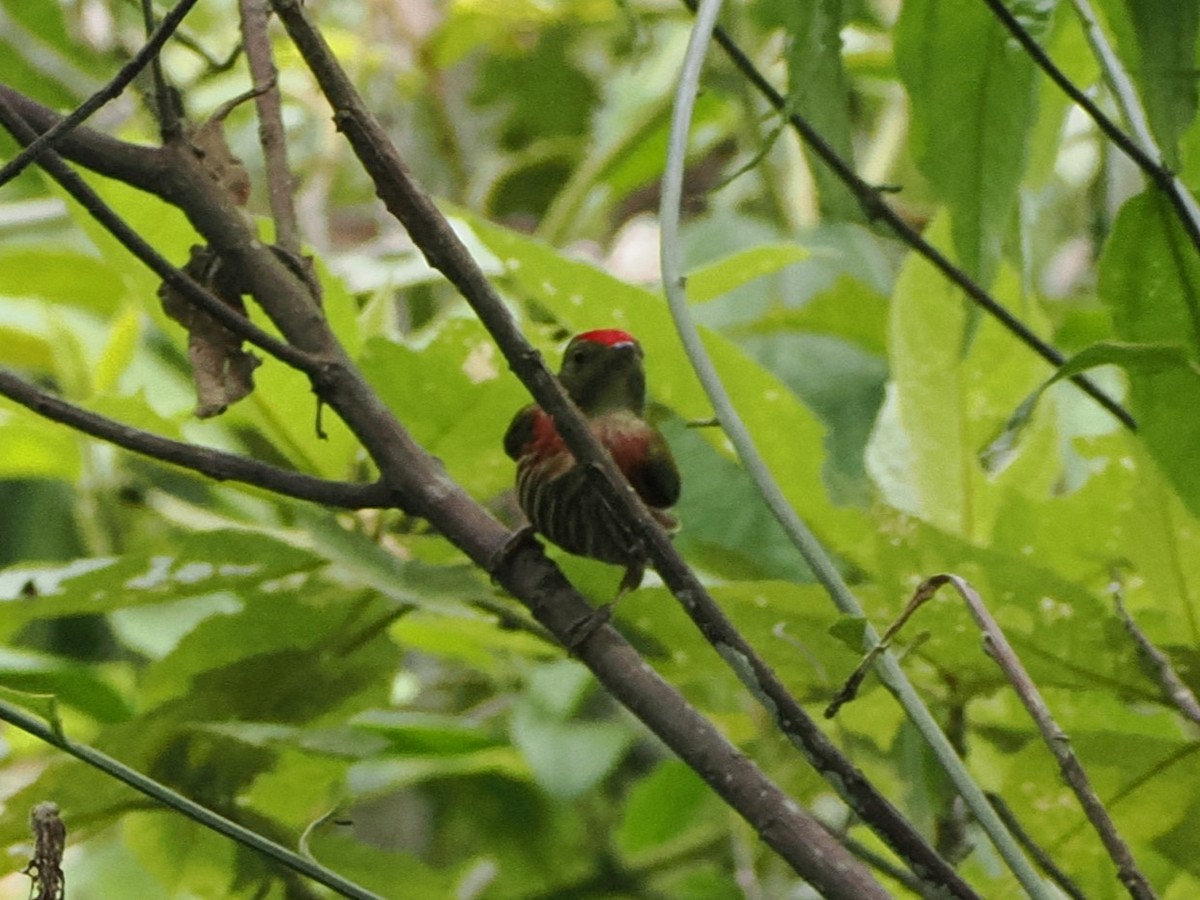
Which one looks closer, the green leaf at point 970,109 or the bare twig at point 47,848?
the bare twig at point 47,848

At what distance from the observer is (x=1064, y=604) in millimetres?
629

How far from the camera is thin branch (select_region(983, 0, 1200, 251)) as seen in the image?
1.76 ft

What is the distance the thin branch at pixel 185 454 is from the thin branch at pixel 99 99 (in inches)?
2.6

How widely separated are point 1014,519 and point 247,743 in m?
0.37

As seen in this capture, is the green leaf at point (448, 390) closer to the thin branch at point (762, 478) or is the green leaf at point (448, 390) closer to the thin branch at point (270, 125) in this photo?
the thin branch at point (270, 125)

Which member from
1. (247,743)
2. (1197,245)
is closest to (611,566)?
(247,743)

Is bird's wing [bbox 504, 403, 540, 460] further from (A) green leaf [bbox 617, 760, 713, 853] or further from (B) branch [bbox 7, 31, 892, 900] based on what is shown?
(A) green leaf [bbox 617, 760, 713, 853]

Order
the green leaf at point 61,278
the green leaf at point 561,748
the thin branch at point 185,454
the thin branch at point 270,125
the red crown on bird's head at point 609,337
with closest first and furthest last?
the thin branch at point 185,454 < the thin branch at point 270,125 < the red crown on bird's head at point 609,337 < the green leaf at point 561,748 < the green leaf at point 61,278

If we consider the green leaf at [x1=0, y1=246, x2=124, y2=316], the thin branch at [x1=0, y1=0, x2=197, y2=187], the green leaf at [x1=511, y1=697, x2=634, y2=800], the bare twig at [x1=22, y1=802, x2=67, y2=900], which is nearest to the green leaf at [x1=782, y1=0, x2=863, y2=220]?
the thin branch at [x1=0, y1=0, x2=197, y2=187]

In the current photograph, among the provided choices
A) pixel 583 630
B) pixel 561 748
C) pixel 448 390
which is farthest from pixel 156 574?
pixel 561 748

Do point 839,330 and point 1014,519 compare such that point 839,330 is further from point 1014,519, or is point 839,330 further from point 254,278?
point 254,278

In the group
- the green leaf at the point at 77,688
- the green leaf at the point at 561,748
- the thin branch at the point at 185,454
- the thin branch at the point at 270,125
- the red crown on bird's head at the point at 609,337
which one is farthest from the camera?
the green leaf at the point at 561,748

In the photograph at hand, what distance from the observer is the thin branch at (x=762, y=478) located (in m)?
0.48

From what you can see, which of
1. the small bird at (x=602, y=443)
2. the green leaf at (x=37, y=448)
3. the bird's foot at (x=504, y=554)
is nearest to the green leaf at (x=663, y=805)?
the small bird at (x=602, y=443)
